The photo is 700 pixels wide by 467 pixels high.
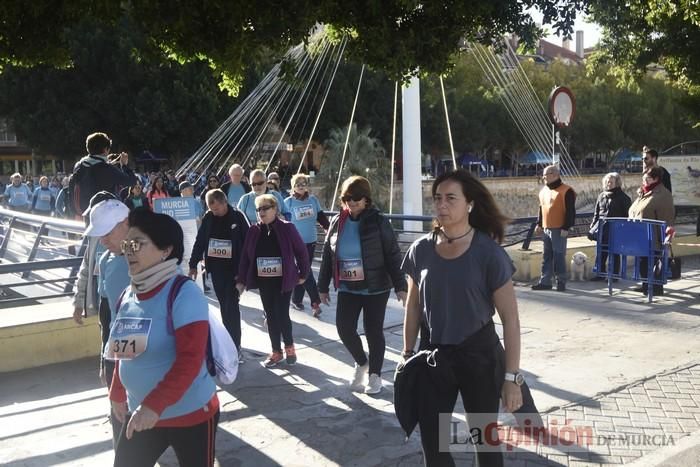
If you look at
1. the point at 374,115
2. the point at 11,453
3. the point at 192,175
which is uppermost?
the point at 374,115

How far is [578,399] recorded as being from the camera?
5.74 metres

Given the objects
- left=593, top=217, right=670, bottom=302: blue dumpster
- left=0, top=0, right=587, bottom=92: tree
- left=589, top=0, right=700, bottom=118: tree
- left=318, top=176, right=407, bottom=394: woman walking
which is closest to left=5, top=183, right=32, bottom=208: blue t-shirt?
left=0, top=0, right=587, bottom=92: tree

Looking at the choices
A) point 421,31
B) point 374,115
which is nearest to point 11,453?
point 421,31

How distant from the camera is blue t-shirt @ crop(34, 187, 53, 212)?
19.6 metres

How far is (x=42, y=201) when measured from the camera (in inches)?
773

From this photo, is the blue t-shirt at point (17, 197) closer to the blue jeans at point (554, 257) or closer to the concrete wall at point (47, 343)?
the concrete wall at point (47, 343)

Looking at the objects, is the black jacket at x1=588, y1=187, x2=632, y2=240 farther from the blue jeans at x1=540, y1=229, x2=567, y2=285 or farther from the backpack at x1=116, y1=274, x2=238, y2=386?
the backpack at x1=116, y1=274, x2=238, y2=386

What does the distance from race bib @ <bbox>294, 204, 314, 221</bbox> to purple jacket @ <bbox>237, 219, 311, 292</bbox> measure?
264 cm

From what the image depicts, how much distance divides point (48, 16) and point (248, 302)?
5.22 m

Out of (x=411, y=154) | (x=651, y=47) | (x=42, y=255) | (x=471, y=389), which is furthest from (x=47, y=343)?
(x=651, y=47)

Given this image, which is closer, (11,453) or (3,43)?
(11,453)

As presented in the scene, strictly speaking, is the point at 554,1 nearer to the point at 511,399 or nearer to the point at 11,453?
the point at 511,399

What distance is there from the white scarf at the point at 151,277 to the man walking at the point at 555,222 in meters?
7.85

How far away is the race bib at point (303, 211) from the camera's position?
9547 mm
